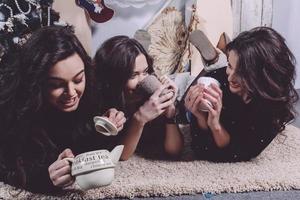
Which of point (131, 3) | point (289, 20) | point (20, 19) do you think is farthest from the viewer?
A: point (289, 20)

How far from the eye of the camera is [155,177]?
106 centimetres

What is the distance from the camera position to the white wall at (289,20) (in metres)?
1.83

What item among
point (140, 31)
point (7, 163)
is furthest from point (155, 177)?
point (140, 31)

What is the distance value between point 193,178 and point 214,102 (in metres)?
0.19

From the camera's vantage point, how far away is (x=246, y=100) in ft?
3.66

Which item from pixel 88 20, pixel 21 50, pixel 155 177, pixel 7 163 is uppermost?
pixel 21 50

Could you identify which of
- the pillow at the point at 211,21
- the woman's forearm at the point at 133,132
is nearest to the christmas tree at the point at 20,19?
the woman's forearm at the point at 133,132

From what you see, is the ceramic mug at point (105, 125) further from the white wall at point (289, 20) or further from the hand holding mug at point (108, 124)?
the white wall at point (289, 20)

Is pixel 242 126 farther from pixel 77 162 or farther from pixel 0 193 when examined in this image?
pixel 0 193

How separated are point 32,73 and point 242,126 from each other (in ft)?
1.74

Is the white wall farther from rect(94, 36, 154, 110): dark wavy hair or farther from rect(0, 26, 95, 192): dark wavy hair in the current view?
rect(0, 26, 95, 192): dark wavy hair

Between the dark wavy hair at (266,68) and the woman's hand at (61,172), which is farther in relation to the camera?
the dark wavy hair at (266,68)

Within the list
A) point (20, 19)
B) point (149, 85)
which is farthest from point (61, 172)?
point (20, 19)

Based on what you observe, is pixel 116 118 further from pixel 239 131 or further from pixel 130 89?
pixel 239 131
